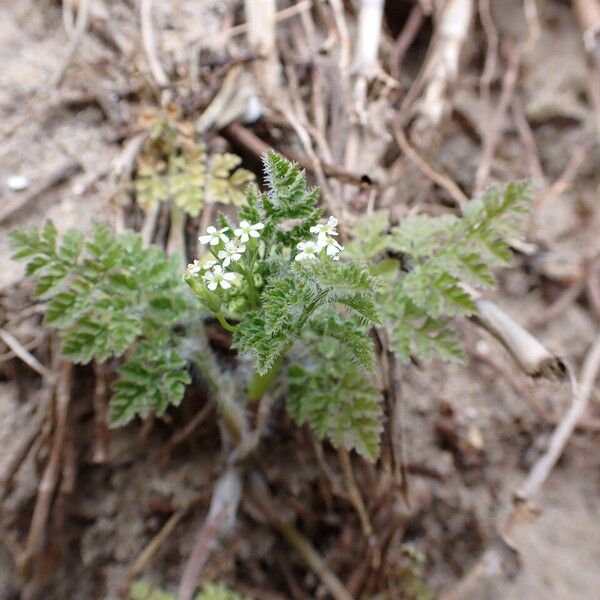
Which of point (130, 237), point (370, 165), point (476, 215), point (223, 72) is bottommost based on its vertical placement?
point (476, 215)

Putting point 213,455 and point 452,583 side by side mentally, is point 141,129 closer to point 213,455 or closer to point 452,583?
point 213,455

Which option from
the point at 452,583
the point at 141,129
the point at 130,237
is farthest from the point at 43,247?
the point at 452,583

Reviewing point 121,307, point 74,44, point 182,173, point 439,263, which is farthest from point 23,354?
point 439,263

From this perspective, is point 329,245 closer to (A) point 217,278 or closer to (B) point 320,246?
(B) point 320,246

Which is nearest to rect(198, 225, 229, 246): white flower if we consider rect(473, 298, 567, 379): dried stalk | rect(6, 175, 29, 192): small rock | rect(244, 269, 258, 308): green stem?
rect(244, 269, 258, 308): green stem

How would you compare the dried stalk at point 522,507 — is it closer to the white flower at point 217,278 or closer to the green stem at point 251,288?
the green stem at point 251,288

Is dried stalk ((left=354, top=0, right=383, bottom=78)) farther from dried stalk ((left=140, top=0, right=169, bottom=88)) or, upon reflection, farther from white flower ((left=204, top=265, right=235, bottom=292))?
white flower ((left=204, top=265, right=235, bottom=292))
